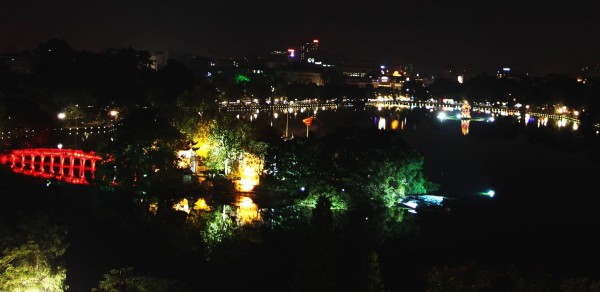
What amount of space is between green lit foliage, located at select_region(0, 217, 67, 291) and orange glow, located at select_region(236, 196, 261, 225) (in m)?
8.09

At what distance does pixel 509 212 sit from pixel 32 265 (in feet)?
48.2

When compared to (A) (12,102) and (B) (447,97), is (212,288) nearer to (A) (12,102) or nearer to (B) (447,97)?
(A) (12,102)

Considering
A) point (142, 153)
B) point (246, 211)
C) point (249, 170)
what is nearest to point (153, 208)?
point (142, 153)

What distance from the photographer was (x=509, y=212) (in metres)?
18.5

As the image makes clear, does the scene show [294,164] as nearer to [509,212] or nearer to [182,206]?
[182,206]

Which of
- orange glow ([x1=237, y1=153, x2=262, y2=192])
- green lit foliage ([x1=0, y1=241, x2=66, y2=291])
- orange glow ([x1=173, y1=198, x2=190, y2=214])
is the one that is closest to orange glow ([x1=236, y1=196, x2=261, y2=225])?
orange glow ([x1=237, y1=153, x2=262, y2=192])

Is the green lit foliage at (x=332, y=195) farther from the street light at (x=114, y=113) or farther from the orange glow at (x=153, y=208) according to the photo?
the street light at (x=114, y=113)

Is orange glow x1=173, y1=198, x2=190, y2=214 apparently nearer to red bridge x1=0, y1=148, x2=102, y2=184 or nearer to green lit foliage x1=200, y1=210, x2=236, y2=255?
green lit foliage x1=200, y1=210, x2=236, y2=255

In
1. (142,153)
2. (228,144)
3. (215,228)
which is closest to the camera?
(215,228)

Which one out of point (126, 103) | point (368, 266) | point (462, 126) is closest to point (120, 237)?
point (368, 266)

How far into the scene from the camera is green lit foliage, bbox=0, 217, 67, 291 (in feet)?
25.5

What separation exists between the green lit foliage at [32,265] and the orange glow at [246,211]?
809cm

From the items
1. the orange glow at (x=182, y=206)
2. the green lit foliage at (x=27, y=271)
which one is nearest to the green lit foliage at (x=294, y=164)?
the orange glow at (x=182, y=206)

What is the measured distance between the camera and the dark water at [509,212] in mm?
14305
